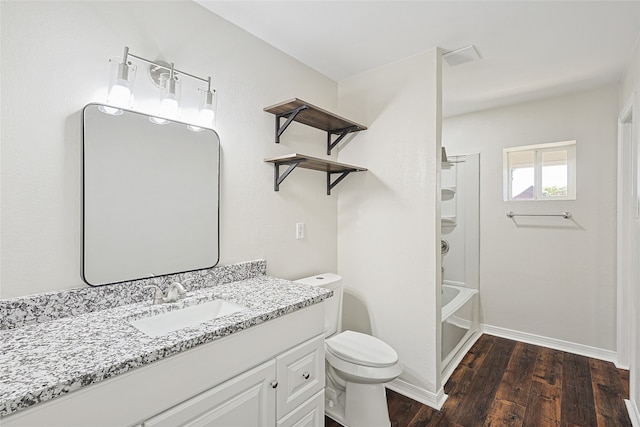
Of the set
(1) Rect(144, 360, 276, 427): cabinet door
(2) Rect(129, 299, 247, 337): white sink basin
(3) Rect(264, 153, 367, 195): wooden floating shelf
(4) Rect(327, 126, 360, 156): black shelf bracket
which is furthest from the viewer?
(4) Rect(327, 126, 360, 156): black shelf bracket

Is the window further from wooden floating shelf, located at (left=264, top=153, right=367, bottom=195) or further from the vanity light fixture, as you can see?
the vanity light fixture

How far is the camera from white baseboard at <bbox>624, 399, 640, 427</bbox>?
1.79m

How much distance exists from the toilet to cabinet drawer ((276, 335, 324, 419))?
1.06 feet

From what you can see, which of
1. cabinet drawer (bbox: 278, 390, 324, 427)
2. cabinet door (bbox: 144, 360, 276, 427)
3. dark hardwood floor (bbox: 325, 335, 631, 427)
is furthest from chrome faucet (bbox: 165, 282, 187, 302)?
dark hardwood floor (bbox: 325, 335, 631, 427)

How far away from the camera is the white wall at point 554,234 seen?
264 cm

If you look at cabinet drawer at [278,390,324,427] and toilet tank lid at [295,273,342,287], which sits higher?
toilet tank lid at [295,273,342,287]

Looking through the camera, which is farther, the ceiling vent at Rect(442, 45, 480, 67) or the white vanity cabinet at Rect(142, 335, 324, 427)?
the ceiling vent at Rect(442, 45, 480, 67)

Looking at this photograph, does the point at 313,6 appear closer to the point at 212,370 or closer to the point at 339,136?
the point at 339,136

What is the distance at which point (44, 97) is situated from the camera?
1128mm

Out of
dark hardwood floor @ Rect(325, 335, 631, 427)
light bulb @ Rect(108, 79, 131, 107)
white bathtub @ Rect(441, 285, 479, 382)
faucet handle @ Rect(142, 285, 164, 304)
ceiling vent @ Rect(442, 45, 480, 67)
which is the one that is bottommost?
dark hardwood floor @ Rect(325, 335, 631, 427)

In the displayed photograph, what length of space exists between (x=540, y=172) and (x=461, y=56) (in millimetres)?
1670

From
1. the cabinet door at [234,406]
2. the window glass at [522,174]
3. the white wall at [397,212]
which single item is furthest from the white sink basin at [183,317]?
the window glass at [522,174]

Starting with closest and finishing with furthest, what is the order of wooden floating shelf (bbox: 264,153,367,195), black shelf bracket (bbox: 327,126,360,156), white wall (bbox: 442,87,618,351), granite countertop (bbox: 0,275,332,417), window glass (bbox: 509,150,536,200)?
granite countertop (bbox: 0,275,332,417)
wooden floating shelf (bbox: 264,153,367,195)
black shelf bracket (bbox: 327,126,360,156)
white wall (bbox: 442,87,618,351)
window glass (bbox: 509,150,536,200)

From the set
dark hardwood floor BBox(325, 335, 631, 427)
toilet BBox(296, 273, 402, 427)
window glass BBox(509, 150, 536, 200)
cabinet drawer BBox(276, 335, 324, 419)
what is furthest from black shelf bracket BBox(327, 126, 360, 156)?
window glass BBox(509, 150, 536, 200)
